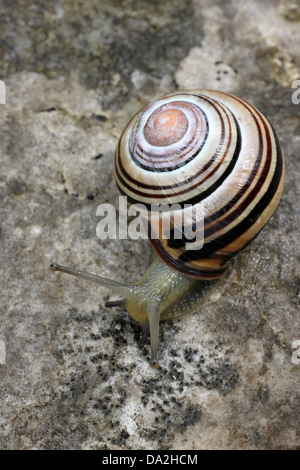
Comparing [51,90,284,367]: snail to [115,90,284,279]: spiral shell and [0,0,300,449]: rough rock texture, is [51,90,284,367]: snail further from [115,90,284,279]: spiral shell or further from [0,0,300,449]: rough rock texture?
[0,0,300,449]: rough rock texture

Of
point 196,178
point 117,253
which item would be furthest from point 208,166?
point 117,253

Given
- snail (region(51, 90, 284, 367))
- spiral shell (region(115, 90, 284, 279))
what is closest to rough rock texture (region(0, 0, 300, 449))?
snail (region(51, 90, 284, 367))

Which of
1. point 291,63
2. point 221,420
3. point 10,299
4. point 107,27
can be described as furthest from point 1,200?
point 291,63

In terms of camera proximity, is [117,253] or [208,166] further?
[117,253]

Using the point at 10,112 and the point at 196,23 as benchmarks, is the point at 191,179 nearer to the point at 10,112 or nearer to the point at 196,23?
the point at 10,112

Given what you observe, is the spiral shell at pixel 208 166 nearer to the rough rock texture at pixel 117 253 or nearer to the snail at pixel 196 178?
the snail at pixel 196 178

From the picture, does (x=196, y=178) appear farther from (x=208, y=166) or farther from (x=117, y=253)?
(x=117, y=253)

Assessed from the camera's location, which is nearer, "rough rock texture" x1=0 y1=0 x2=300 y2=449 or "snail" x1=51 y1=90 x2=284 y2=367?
"snail" x1=51 y1=90 x2=284 y2=367
